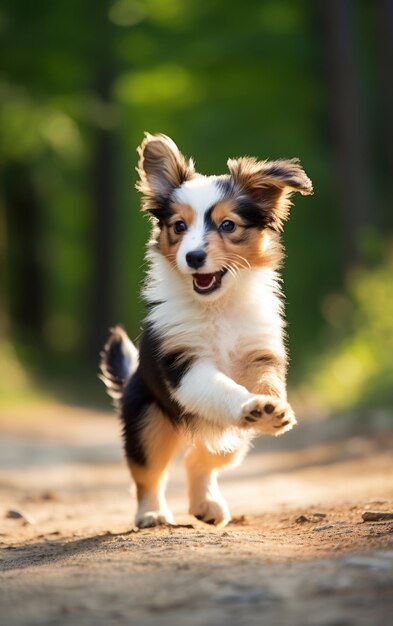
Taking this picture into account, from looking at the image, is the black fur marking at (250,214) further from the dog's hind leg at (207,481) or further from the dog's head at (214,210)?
the dog's hind leg at (207,481)

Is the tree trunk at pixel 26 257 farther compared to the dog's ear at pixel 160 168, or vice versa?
the tree trunk at pixel 26 257

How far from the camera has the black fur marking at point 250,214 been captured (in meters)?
6.49

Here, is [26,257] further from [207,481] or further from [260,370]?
[260,370]

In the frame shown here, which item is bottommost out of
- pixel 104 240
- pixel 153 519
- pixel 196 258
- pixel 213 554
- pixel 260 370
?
pixel 213 554

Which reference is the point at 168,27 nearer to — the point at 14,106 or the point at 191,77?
the point at 191,77

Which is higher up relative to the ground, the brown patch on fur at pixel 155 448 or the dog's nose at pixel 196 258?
the dog's nose at pixel 196 258

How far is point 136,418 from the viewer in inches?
263

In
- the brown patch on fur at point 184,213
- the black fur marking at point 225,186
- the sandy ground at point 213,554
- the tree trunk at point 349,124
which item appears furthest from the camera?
the tree trunk at point 349,124

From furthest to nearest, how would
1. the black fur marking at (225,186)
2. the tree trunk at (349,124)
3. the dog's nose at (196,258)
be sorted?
the tree trunk at (349,124) → the black fur marking at (225,186) → the dog's nose at (196,258)

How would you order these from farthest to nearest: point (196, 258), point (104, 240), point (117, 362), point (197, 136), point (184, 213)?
point (104, 240)
point (197, 136)
point (117, 362)
point (184, 213)
point (196, 258)

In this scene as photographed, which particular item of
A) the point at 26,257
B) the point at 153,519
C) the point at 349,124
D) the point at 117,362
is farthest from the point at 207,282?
the point at 26,257

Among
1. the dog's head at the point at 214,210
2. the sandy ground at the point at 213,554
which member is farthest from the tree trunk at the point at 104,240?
the dog's head at the point at 214,210

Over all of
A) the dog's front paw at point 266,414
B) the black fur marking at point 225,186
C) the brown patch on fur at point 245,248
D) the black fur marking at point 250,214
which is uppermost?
the black fur marking at point 225,186

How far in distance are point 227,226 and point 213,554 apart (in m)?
2.12
